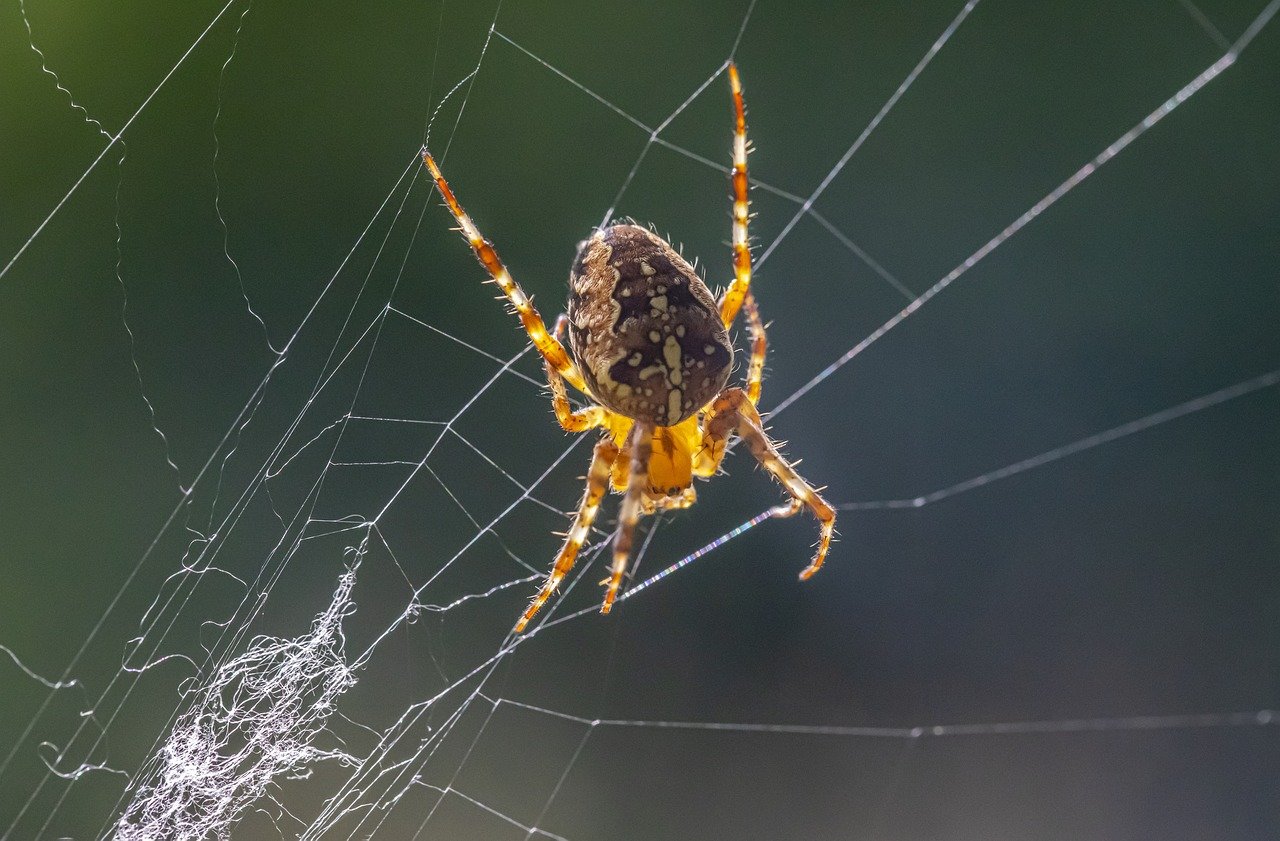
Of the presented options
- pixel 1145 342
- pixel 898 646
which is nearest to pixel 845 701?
pixel 898 646

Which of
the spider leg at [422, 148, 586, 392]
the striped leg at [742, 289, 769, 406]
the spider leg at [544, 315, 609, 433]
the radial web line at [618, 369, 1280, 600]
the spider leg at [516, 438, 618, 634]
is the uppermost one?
the radial web line at [618, 369, 1280, 600]

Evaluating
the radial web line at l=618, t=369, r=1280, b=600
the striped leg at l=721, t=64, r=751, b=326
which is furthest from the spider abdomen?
the radial web line at l=618, t=369, r=1280, b=600

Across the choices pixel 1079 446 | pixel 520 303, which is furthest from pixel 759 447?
pixel 1079 446

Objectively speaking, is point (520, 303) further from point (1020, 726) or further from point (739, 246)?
point (1020, 726)

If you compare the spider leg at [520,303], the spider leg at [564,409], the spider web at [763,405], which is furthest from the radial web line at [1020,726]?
the spider leg at [520,303]

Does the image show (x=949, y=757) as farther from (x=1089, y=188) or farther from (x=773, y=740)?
(x=1089, y=188)

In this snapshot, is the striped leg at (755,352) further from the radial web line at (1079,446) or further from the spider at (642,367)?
the radial web line at (1079,446)

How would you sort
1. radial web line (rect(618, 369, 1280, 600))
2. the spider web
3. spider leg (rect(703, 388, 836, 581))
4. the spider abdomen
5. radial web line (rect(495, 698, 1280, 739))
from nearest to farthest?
the spider abdomen < spider leg (rect(703, 388, 836, 581)) < the spider web < radial web line (rect(495, 698, 1280, 739)) < radial web line (rect(618, 369, 1280, 600))

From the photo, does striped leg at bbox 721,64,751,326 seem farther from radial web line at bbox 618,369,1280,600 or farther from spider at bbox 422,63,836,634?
radial web line at bbox 618,369,1280,600
